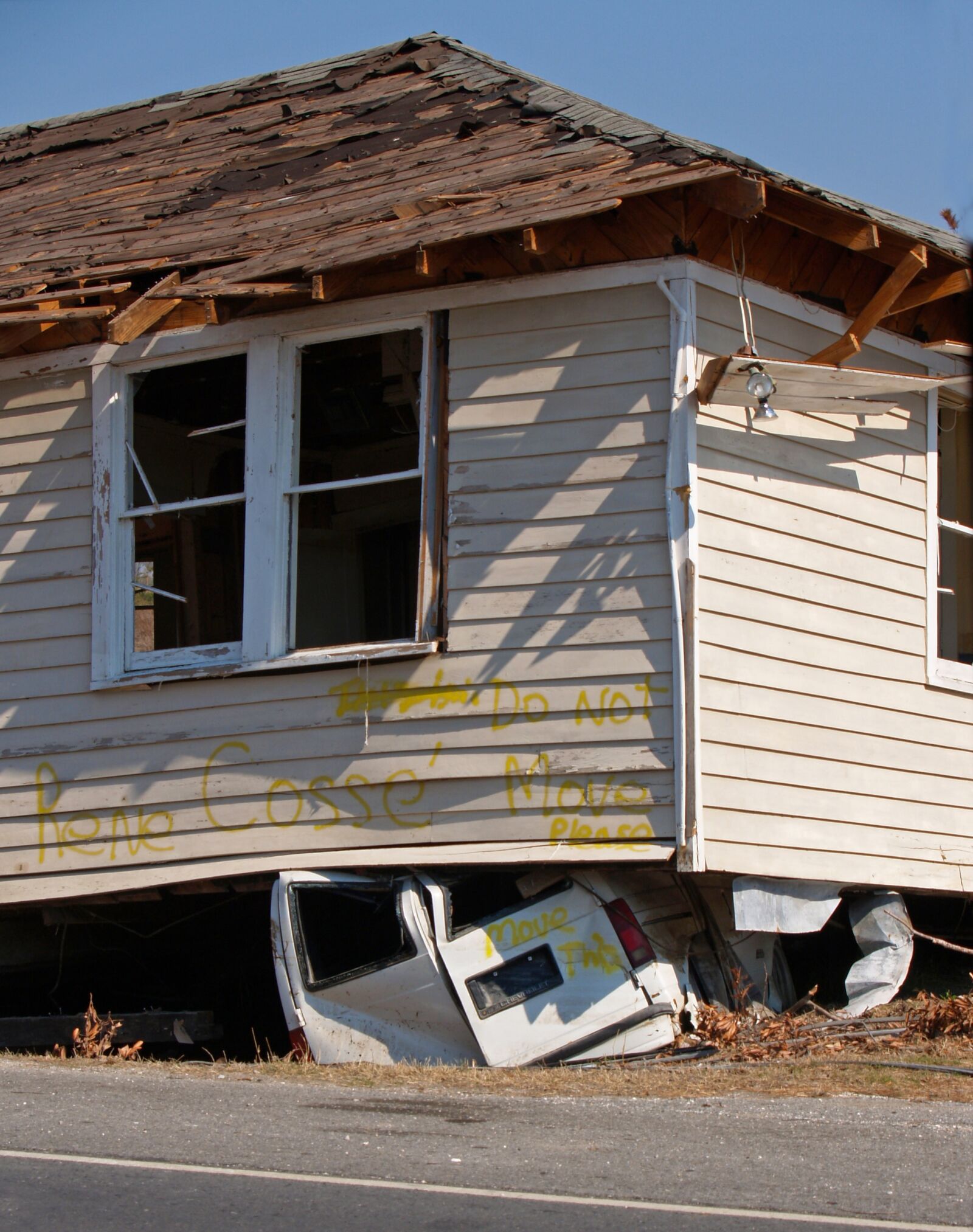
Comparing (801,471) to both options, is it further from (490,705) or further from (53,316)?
(53,316)

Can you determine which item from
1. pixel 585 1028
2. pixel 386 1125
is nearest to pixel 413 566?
pixel 585 1028

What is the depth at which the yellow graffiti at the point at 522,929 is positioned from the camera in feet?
23.1

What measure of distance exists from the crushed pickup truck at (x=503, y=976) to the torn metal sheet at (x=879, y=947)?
1001 mm

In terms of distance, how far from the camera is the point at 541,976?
23.2 ft

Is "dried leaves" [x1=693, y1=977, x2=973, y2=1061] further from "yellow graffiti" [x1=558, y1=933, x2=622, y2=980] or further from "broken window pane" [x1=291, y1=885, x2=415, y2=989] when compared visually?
"broken window pane" [x1=291, y1=885, x2=415, y2=989]

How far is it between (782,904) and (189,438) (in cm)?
610

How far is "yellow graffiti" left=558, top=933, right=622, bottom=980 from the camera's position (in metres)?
7.05

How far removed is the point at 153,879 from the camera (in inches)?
309

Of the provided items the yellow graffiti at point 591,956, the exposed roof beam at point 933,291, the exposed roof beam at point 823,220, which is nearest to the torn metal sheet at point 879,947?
the yellow graffiti at point 591,956

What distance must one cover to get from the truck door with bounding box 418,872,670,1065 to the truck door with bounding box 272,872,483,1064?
11 centimetres

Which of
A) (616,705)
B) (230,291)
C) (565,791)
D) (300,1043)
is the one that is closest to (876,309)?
(616,705)

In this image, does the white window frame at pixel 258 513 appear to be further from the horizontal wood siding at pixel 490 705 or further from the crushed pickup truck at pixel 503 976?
the crushed pickup truck at pixel 503 976

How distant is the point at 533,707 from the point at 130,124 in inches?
270

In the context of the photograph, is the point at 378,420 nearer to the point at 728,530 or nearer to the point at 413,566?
the point at 413,566
